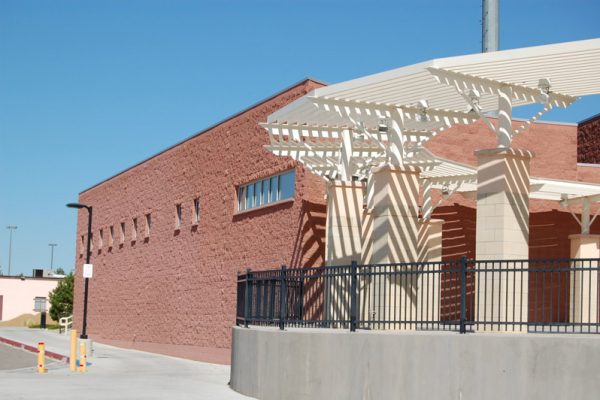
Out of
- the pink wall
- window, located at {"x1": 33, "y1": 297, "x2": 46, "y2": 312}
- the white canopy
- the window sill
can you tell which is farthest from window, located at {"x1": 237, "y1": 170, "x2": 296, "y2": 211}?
the pink wall

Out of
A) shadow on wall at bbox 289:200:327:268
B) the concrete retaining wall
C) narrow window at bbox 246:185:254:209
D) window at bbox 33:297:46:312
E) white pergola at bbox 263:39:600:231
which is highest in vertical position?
white pergola at bbox 263:39:600:231

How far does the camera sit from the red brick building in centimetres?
2895

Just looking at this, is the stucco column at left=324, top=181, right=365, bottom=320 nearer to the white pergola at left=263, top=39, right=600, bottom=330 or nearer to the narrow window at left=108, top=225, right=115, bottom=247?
the white pergola at left=263, top=39, right=600, bottom=330

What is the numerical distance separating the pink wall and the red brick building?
5658 centimetres

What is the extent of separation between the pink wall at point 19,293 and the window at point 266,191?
72.5 m

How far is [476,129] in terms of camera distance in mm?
31344

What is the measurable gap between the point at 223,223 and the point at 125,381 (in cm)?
1217

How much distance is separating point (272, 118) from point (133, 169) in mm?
23178

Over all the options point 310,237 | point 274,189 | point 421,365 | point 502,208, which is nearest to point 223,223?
point 274,189

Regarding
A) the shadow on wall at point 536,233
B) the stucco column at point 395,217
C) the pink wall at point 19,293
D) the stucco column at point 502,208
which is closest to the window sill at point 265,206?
the shadow on wall at point 536,233

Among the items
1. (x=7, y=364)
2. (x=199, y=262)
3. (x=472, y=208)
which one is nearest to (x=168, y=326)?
(x=199, y=262)

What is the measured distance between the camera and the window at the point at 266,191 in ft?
94.4

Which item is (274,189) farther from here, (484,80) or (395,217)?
(484,80)

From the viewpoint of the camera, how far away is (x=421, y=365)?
47.5ft
